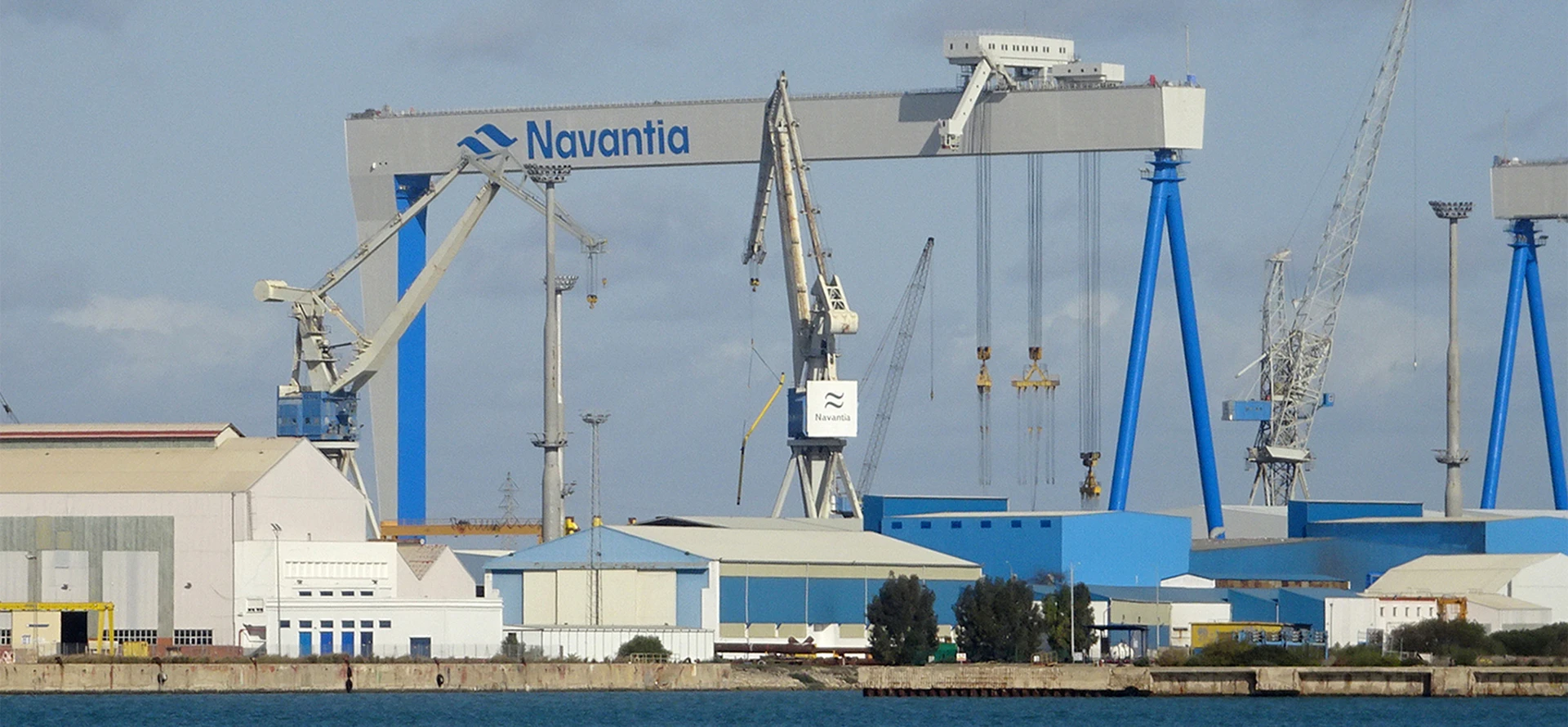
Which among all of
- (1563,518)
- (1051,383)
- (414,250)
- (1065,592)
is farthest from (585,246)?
(1563,518)

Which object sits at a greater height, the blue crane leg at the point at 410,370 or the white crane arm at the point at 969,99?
the white crane arm at the point at 969,99

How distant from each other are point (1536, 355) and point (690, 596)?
123ft

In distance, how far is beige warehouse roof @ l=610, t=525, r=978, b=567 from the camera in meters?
92.8

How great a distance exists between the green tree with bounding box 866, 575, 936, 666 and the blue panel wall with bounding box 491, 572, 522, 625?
422 inches

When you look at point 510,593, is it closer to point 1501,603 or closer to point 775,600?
point 775,600

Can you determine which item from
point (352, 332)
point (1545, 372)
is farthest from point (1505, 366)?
point (352, 332)

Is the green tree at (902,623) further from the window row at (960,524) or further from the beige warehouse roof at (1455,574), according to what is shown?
the beige warehouse roof at (1455,574)

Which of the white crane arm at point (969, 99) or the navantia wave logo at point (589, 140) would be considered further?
the navantia wave logo at point (589, 140)

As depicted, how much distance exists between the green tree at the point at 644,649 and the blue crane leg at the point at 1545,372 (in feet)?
131

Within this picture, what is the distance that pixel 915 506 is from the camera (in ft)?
343

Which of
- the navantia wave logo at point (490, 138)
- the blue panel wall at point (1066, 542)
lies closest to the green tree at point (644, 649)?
the blue panel wall at point (1066, 542)

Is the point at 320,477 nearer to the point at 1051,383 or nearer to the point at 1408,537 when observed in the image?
the point at 1051,383

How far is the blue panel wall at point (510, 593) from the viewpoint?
301 ft

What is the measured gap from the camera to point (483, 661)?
272ft
